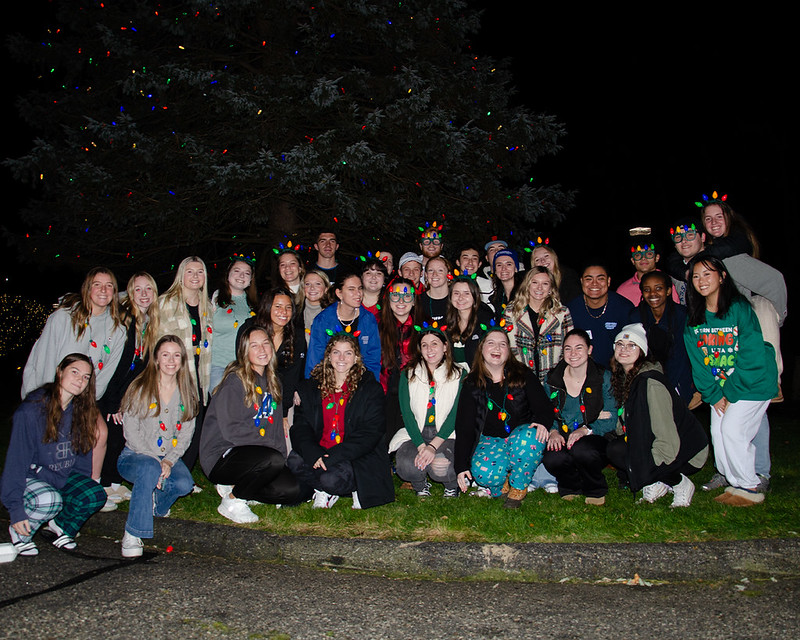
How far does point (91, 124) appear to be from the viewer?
10602 millimetres

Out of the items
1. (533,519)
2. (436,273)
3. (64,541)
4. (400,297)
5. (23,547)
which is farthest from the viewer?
(436,273)

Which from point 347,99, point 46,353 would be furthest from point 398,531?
point 347,99

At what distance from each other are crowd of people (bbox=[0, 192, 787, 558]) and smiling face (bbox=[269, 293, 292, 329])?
0.04 meters

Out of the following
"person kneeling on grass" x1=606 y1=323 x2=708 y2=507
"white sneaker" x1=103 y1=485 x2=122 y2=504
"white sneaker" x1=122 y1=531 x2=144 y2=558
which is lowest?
"white sneaker" x1=122 y1=531 x2=144 y2=558

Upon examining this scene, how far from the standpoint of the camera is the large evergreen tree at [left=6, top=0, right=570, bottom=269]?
420 inches

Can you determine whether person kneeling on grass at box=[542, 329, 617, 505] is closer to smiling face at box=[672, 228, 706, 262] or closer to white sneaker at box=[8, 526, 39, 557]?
smiling face at box=[672, 228, 706, 262]

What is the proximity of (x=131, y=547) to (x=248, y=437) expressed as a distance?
4.03ft

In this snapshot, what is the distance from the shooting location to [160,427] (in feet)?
18.3

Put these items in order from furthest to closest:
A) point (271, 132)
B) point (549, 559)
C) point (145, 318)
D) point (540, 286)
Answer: point (271, 132)
point (540, 286)
point (145, 318)
point (549, 559)

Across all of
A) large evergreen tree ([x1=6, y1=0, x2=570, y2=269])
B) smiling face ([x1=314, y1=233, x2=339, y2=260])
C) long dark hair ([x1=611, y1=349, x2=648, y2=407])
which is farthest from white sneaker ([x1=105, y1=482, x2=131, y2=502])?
large evergreen tree ([x1=6, y1=0, x2=570, y2=269])

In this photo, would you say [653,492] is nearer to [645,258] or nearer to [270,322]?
[645,258]

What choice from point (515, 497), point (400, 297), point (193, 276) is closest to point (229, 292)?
point (193, 276)

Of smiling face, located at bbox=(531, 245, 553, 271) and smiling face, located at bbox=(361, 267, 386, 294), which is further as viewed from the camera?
smiling face, located at bbox=(531, 245, 553, 271)

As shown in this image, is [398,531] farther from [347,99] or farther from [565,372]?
[347,99]
